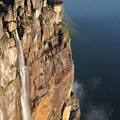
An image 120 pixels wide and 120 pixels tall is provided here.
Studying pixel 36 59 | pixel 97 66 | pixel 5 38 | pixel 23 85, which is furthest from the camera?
pixel 97 66

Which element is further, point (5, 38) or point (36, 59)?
point (36, 59)

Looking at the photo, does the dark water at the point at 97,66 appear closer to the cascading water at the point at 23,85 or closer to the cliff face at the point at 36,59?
the cliff face at the point at 36,59

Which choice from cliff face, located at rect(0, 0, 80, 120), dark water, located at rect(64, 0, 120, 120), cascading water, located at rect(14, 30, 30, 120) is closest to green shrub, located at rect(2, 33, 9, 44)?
cliff face, located at rect(0, 0, 80, 120)

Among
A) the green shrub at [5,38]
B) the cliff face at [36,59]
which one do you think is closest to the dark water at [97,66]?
the cliff face at [36,59]

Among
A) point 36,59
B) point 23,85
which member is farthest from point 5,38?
point 23,85

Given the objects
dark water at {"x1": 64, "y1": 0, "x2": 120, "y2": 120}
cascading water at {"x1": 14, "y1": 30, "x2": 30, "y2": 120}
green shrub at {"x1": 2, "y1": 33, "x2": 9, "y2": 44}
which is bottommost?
dark water at {"x1": 64, "y1": 0, "x2": 120, "y2": 120}

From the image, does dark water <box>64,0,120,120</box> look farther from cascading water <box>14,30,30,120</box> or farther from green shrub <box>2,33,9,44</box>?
green shrub <box>2,33,9,44</box>

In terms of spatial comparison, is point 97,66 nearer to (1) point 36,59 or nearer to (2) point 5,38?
(1) point 36,59

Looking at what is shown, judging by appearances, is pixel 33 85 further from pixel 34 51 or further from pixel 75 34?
pixel 75 34
